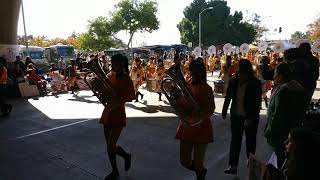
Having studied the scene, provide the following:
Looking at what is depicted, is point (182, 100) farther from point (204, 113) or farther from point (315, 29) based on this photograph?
point (315, 29)

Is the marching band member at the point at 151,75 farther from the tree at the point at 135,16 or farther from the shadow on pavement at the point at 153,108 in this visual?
the tree at the point at 135,16

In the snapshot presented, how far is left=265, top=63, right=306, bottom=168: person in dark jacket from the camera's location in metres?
4.11

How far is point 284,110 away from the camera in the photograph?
162 inches

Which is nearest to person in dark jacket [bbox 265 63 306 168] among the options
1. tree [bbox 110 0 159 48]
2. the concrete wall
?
the concrete wall

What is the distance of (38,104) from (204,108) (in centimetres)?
1043

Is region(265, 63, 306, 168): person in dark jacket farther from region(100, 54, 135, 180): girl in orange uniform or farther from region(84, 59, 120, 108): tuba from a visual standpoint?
region(84, 59, 120, 108): tuba

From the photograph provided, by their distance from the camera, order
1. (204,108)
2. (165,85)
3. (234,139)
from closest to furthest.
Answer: (204,108), (165,85), (234,139)

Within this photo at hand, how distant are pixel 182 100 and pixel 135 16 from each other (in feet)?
147

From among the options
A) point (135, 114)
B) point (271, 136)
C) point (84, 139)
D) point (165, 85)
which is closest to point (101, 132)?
point (84, 139)

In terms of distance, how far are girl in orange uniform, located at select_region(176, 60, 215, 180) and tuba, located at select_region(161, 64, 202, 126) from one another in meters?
0.07

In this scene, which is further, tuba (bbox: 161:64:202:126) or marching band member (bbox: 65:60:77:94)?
marching band member (bbox: 65:60:77:94)

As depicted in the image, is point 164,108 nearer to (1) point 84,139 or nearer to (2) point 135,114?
(2) point 135,114

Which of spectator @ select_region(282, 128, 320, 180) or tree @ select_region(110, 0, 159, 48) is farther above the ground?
tree @ select_region(110, 0, 159, 48)

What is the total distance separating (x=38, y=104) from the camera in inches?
531
